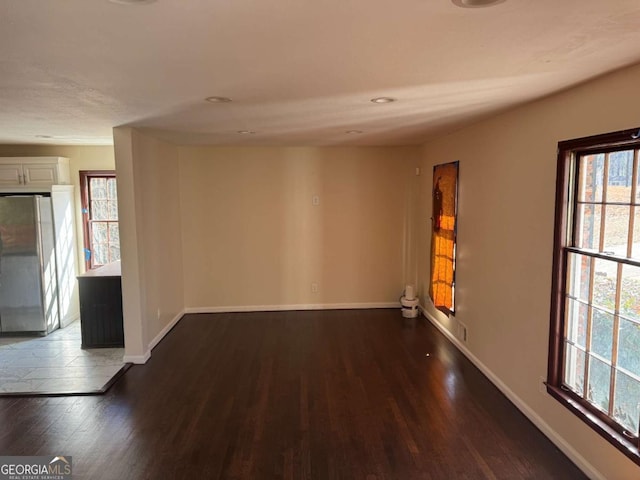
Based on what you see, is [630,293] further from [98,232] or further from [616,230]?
[98,232]

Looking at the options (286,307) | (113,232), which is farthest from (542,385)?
(113,232)

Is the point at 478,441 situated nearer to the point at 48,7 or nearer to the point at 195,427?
the point at 195,427

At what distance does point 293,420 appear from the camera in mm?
→ 3115

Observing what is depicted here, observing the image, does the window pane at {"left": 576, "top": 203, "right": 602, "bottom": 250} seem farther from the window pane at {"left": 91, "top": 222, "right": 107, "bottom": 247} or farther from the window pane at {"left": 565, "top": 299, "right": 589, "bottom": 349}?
the window pane at {"left": 91, "top": 222, "right": 107, "bottom": 247}

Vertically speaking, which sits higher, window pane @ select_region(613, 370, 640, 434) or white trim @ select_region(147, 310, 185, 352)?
window pane @ select_region(613, 370, 640, 434)

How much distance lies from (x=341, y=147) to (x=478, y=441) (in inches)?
158

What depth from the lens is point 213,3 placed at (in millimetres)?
1396

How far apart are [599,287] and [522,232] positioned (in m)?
0.79

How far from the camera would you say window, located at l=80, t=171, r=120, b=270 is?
230 inches

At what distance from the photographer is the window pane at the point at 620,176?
2256 millimetres

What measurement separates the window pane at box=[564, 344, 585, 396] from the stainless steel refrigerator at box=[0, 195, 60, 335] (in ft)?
18.3

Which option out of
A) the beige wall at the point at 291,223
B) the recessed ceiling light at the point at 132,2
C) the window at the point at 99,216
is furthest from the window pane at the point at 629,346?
the window at the point at 99,216

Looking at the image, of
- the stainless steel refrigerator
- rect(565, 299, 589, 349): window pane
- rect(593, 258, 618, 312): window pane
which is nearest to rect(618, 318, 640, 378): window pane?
rect(593, 258, 618, 312): window pane

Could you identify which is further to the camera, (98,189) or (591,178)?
(98,189)
